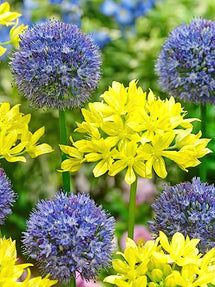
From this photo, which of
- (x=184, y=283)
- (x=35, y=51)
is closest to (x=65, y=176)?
(x=35, y=51)

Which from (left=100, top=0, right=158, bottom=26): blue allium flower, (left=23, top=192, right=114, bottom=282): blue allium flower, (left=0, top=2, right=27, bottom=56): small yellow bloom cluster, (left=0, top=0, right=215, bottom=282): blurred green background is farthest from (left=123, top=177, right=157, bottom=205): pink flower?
(left=23, top=192, right=114, bottom=282): blue allium flower

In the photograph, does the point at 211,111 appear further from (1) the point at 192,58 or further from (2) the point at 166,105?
(2) the point at 166,105

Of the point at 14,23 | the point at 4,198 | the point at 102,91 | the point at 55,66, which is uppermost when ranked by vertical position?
the point at 102,91

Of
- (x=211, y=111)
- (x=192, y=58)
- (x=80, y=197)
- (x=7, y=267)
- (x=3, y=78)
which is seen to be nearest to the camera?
(x=7, y=267)

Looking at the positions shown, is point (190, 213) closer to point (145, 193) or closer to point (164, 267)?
point (164, 267)

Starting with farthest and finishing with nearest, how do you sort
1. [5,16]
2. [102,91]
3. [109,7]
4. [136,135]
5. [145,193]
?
[109,7] < [102,91] < [145,193] < [5,16] < [136,135]

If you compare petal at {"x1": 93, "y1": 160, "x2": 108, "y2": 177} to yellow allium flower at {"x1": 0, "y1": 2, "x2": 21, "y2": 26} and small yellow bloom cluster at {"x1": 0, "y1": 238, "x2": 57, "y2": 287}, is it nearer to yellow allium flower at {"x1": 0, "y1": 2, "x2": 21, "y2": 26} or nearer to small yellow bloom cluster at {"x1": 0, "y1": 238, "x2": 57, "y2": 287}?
small yellow bloom cluster at {"x1": 0, "y1": 238, "x2": 57, "y2": 287}

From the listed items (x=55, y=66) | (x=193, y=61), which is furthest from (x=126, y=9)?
Answer: (x=55, y=66)
